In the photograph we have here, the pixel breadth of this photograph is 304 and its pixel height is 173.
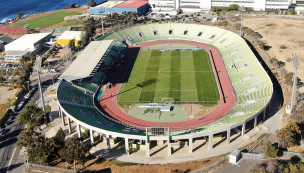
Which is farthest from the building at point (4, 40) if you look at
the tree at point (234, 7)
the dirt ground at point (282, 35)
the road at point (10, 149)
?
the tree at point (234, 7)

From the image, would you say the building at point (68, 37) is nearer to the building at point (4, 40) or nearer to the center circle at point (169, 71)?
the building at point (4, 40)

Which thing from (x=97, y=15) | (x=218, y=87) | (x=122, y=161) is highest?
(x=97, y=15)

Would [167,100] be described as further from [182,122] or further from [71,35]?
[71,35]

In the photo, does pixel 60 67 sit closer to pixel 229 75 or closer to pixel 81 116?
pixel 81 116

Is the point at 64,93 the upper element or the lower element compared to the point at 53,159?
upper

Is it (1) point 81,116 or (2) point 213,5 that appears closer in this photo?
(1) point 81,116

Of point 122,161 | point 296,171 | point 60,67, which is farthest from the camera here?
point 60,67

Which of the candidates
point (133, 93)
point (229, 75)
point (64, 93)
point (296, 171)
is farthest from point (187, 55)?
point (296, 171)

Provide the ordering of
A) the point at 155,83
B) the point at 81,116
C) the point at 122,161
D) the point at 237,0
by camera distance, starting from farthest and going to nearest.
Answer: the point at 237,0 → the point at 155,83 → the point at 81,116 → the point at 122,161
